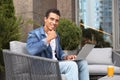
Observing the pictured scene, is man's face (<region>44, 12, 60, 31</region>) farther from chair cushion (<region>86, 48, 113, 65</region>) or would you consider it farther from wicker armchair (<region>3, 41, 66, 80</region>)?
chair cushion (<region>86, 48, 113, 65</region>)

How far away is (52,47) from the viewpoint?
4066mm

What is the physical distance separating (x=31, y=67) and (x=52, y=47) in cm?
114

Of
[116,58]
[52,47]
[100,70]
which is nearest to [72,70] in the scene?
[52,47]

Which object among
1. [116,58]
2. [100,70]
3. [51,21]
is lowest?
[100,70]

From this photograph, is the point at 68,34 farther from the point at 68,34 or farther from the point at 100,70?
the point at 100,70

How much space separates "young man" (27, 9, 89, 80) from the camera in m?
3.59

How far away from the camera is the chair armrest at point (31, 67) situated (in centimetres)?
277

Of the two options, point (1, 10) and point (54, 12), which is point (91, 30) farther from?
point (54, 12)

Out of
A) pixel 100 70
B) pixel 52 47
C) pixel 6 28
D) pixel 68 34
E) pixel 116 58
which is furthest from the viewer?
pixel 68 34

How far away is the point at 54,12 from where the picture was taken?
3.89m

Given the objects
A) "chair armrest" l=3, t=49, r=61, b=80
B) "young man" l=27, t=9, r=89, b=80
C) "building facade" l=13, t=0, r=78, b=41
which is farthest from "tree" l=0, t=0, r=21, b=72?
"chair armrest" l=3, t=49, r=61, b=80

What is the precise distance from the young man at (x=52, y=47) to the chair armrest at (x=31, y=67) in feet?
1.50

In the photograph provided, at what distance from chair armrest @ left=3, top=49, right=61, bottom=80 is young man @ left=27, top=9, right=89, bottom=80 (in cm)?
46

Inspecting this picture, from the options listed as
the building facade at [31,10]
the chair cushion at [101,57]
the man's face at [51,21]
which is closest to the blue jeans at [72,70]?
the man's face at [51,21]
